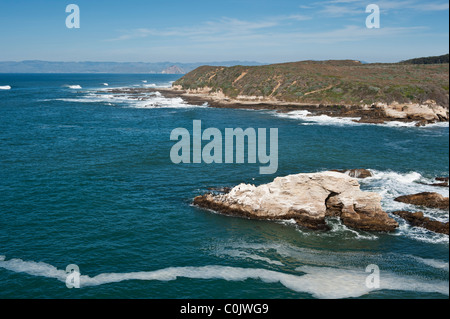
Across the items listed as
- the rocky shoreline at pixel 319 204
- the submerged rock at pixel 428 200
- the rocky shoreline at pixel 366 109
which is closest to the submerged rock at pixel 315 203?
the rocky shoreline at pixel 319 204

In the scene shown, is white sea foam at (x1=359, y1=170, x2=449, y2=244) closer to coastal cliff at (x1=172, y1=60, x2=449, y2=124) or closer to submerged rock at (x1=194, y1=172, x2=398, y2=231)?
submerged rock at (x1=194, y1=172, x2=398, y2=231)

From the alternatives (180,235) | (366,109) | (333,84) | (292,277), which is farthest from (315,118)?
(292,277)

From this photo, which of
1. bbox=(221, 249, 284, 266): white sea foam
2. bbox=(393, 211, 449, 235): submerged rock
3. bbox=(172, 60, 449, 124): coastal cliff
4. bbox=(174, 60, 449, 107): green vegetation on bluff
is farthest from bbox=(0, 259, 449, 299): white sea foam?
bbox=(174, 60, 449, 107): green vegetation on bluff

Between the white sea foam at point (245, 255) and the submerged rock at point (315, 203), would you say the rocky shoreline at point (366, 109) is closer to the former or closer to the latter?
the submerged rock at point (315, 203)

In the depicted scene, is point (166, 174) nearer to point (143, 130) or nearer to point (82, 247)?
point (82, 247)
